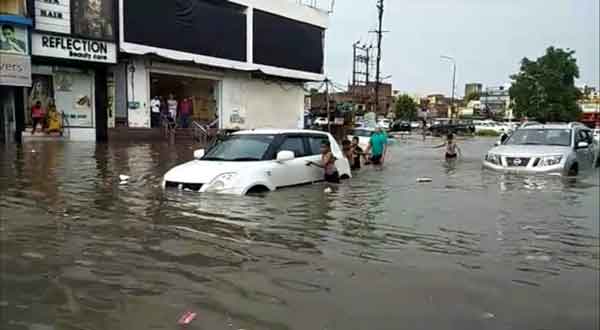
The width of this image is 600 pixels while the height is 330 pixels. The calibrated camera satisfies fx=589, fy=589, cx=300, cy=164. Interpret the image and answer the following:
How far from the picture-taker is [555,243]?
697 centimetres

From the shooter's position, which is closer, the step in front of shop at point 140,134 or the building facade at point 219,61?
the step in front of shop at point 140,134

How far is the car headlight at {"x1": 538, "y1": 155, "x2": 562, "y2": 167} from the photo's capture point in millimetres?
13445

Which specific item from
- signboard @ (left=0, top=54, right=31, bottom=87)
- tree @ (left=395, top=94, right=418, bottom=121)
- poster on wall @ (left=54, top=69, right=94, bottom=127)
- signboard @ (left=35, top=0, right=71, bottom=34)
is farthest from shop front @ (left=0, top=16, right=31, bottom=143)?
tree @ (left=395, top=94, right=418, bottom=121)

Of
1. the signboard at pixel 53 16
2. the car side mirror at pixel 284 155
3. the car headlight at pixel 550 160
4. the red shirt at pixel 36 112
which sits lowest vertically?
the car headlight at pixel 550 160

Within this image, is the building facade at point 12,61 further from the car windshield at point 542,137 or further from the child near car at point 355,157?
the car windshield at point 542,137

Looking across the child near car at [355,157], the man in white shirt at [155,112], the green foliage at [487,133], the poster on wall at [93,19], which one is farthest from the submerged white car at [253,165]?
the green foliage at [487,133]

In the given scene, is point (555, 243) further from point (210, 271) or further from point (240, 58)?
point (240, 58)

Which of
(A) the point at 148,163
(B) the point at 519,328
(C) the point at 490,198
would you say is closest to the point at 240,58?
(A) the point at 148,163

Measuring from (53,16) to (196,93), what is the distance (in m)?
12.3

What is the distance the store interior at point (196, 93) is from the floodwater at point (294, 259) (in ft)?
74.9

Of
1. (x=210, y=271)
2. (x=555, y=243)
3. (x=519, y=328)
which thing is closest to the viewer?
(x=519, y=328)

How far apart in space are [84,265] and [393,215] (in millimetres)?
4794

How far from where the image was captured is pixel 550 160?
44.2 feet

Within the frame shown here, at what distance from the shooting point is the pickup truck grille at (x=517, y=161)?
13680 mm
